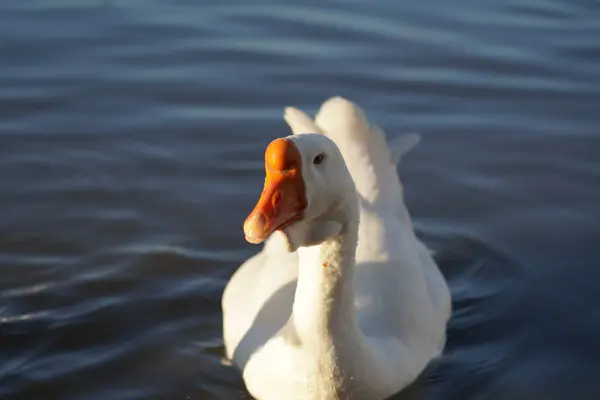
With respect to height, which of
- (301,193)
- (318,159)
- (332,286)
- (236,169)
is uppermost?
(318,159)

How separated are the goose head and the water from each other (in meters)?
1.29

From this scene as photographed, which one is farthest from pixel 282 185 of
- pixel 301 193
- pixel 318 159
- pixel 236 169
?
pixel 236 169

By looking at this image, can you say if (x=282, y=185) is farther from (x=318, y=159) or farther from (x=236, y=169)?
(x=236, y=169)

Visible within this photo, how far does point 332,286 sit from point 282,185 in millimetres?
720

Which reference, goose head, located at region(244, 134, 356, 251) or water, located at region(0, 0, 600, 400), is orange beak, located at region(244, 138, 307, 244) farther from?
water, located at region(0, 0, 600, 400)

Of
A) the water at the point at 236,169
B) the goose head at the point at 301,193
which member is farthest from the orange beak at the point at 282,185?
the water at the point at 236,169

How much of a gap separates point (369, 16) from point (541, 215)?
3.92 meters

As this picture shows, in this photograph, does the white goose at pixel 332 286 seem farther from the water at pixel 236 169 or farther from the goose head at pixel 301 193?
the water at pixel 236 169

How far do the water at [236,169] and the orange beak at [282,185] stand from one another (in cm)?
157

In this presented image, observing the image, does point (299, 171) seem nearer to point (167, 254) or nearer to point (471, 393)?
point (471, 393)

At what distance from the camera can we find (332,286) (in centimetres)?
526

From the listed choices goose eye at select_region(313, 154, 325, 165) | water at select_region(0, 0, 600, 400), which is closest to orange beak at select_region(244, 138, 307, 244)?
goose eye at select_region(313, 154, 325, 165)

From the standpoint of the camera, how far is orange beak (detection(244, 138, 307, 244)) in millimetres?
4691

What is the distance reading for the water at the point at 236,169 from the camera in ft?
21.1
